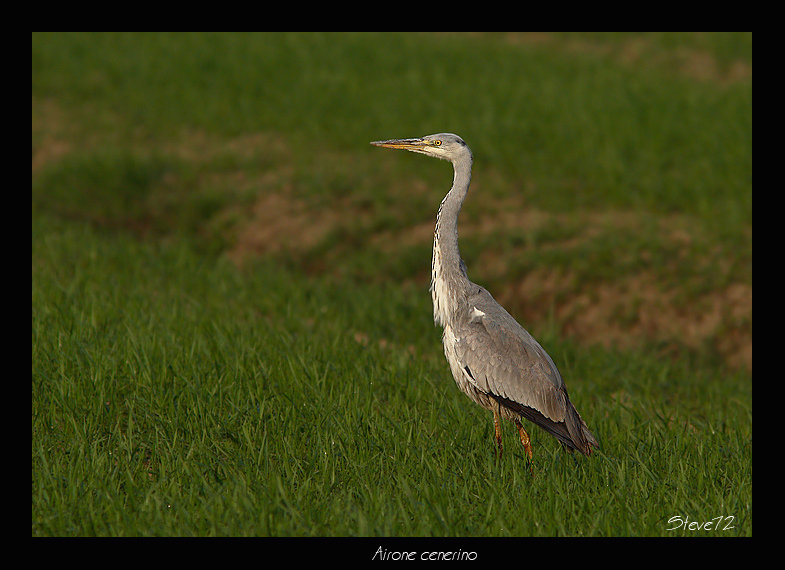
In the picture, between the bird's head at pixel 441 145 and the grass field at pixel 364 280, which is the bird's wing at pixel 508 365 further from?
the bird's head at pixel 441 145

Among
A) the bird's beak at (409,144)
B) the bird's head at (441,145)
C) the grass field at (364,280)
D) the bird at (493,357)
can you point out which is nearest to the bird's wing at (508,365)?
the bird at (493,357)

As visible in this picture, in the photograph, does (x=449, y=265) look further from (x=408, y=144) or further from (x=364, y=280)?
(x=364, y=280)

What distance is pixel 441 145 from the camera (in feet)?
17.6

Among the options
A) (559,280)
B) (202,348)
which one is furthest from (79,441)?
(559,280)

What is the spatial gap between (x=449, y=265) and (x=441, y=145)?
87cm

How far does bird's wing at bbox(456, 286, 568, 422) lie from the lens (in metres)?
4.83

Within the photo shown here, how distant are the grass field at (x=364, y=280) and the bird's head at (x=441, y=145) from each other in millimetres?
1718

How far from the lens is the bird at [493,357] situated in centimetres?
483

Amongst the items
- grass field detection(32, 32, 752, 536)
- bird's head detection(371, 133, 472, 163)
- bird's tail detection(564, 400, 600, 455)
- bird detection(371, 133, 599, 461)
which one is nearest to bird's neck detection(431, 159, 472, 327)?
bird detection(371, 133, 599, 461)

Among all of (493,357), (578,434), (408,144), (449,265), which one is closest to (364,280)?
(408,144)

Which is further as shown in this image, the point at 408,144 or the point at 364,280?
the point at 364,280

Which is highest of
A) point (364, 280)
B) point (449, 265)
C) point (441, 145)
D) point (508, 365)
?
point (441, 145)

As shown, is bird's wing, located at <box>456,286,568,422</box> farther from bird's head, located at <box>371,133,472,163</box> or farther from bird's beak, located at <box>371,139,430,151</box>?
bird's beak, located at <box>371,139,430,151</box>

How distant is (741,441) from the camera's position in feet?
17.7
